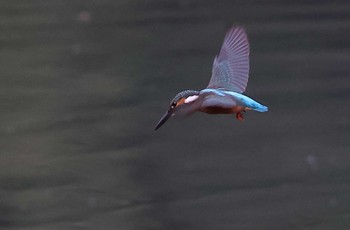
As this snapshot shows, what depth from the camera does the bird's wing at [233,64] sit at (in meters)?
1.89

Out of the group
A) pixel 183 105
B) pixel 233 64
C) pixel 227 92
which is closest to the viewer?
pixel 183 105

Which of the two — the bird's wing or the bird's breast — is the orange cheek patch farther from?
the bird's wing

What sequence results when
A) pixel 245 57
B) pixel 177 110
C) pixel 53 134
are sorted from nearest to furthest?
pixel 177 110 < pixel 245 57 < pixel 53 134

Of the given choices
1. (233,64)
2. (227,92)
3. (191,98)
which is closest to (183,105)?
(191,98)

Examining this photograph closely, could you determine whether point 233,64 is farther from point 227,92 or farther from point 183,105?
point 183,105

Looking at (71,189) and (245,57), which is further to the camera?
(71,189)

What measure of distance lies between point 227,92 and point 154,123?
1359 millimetres

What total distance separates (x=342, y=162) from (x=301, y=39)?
430 mm

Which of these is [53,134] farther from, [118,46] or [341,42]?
[341,42]

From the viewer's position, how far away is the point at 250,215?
10.4ft

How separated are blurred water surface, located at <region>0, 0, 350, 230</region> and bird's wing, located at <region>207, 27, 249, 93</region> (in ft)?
3.83

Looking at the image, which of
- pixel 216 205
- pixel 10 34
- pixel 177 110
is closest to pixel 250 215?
pixel 216 205

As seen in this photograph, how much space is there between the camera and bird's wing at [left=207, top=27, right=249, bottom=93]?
1.89m

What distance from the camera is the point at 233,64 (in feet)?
6.30
